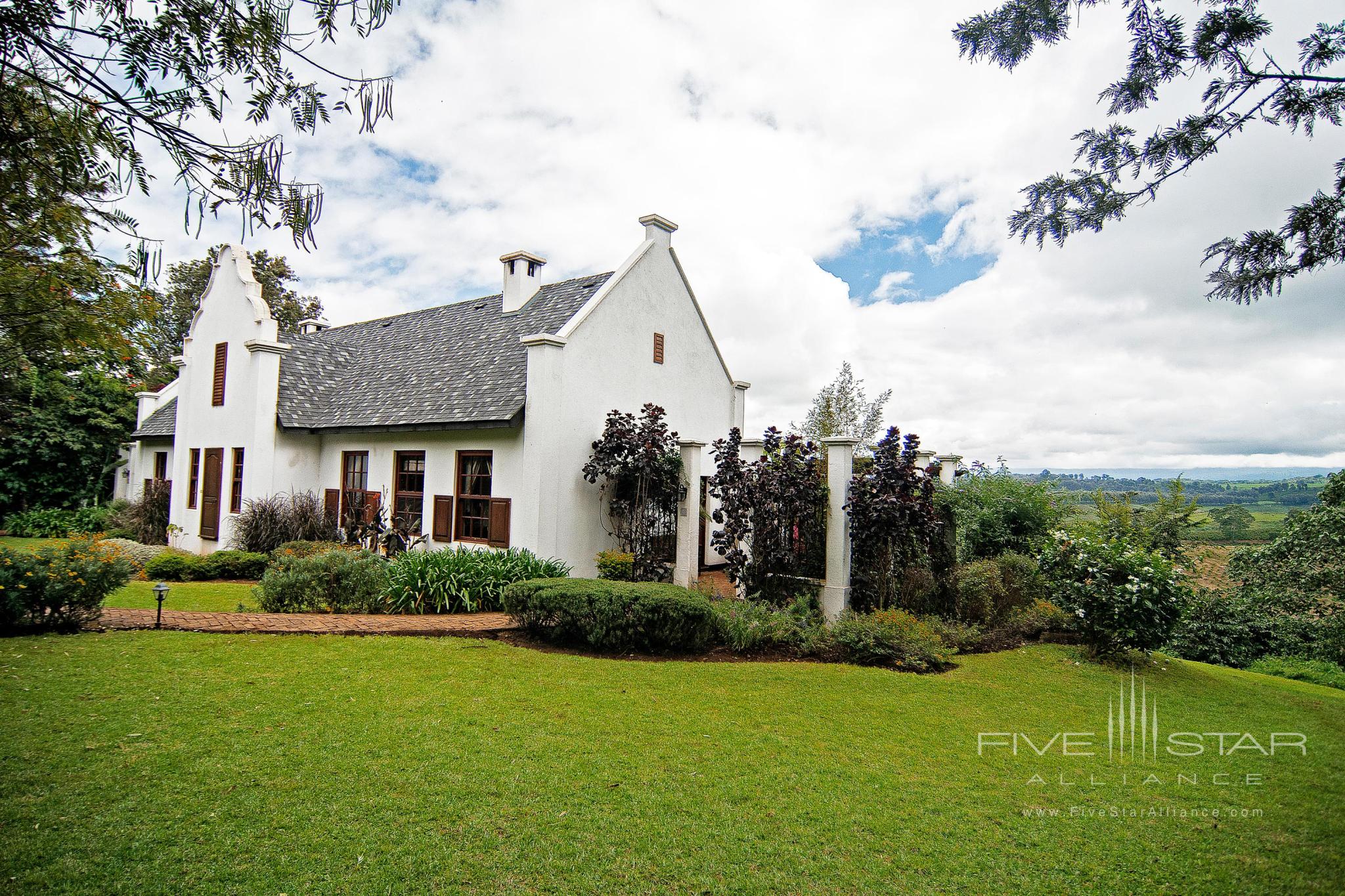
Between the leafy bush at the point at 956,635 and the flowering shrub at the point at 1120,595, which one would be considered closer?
the flowering shrub at the point at 1120,595

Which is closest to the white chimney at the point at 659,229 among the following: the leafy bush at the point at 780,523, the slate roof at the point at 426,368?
the slate roof at the point at 426,368

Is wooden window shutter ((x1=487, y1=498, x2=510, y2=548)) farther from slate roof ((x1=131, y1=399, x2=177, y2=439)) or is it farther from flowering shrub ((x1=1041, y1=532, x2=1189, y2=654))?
slate roof ((x1=131, y1=399, x2=177, y2=439))

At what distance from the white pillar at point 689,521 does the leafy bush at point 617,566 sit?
834 mm

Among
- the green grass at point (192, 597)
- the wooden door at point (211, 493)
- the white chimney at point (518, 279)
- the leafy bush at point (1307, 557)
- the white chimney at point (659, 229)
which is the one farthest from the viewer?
the white chimney at point (518, 279)

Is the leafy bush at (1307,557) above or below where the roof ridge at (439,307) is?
below

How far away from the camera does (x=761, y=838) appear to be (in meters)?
4.18

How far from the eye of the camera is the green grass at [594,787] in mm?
3777

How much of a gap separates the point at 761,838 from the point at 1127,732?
4.42 meters

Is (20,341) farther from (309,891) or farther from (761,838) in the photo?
(761,838)

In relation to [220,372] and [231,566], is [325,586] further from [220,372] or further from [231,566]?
[220,372]

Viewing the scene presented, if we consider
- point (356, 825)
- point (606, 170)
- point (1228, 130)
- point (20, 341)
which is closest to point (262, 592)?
point (20, 341)

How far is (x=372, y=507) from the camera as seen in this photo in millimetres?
15477

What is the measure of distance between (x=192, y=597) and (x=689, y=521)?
29.3ft

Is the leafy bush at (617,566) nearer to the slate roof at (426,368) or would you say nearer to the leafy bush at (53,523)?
the slate roof at (426,368)
